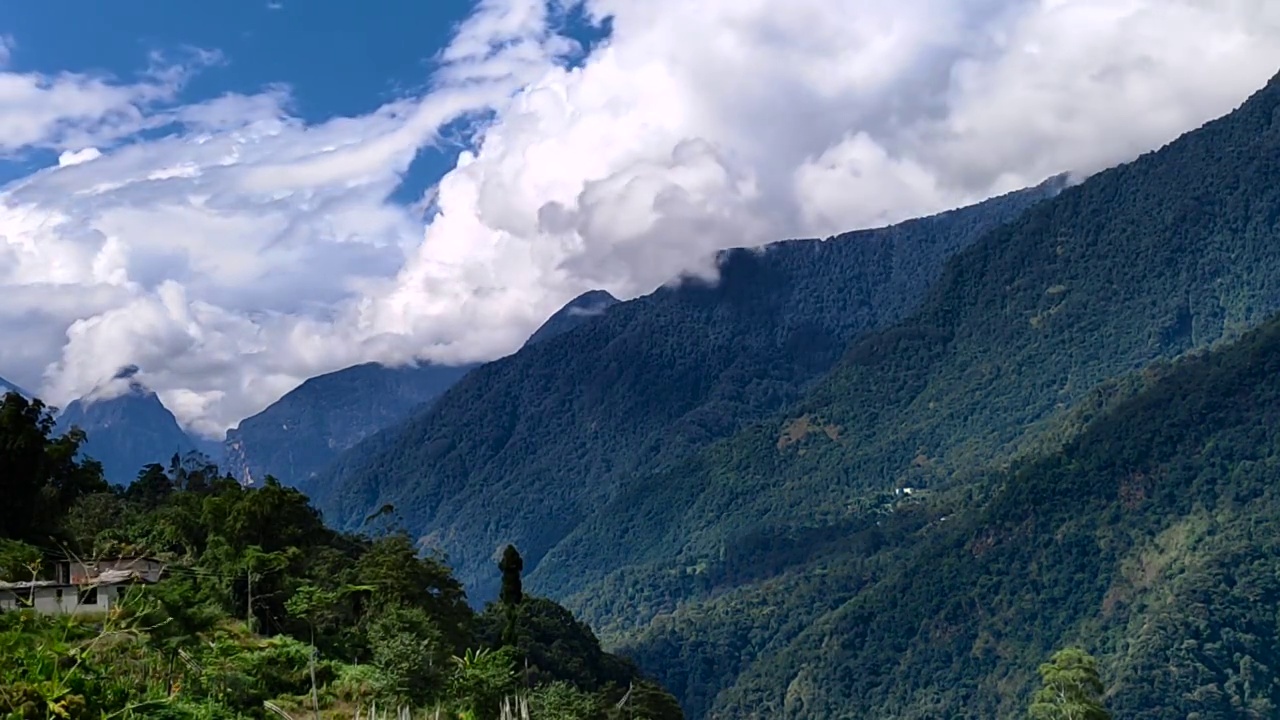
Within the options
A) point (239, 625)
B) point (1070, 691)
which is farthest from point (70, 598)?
point (1070, 691)

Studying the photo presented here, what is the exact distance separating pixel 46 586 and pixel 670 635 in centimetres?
14419

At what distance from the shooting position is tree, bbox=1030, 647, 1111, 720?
74.6m

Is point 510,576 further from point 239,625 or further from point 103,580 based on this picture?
point 103,580

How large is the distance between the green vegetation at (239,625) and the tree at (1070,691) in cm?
2002

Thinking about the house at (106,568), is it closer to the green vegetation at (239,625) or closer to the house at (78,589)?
the house at (78,589)

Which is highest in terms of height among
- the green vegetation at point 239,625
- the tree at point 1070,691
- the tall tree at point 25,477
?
the tall tree at point 25,477

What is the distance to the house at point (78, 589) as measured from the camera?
129 feet

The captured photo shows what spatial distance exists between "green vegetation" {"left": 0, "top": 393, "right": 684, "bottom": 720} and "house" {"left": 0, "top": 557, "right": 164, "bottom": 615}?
751mm

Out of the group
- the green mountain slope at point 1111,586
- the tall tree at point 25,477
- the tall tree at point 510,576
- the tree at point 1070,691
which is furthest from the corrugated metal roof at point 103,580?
the green mountain slope at point 1111,586

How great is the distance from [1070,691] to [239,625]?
1849 inches

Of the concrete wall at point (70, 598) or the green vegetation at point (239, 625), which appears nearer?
the green vegetation at point (239, 625)

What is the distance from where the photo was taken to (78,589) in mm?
40750

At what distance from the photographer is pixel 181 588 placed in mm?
41688

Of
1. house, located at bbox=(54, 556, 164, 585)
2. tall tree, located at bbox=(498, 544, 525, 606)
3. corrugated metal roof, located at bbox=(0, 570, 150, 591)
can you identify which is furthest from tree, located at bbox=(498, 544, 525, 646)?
corrugated metal roof, located at bbox=(0, 570, 150, 591)
